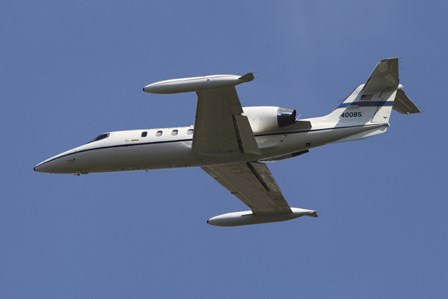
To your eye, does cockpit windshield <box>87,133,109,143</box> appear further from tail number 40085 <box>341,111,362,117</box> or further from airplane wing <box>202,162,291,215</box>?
tail number 40085 <box>341,111,362,117</box>

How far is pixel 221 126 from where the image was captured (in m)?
41.6

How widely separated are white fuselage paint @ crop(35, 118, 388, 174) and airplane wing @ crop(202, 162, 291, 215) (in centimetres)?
193

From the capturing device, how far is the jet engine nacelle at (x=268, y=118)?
140 feet

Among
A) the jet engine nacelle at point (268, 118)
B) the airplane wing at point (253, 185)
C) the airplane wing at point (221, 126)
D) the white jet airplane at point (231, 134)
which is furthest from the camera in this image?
the airplane wing at point (253, 185)

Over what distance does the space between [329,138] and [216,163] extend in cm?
484

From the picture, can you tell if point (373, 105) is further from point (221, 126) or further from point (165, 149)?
point (165, 149)

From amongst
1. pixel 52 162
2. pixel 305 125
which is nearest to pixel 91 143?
pixel 52 162

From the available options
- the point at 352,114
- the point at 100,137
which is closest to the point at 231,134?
the point at 352,114

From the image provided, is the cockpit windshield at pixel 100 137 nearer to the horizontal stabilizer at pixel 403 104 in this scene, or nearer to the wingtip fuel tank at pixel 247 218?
the wingtip fuel tank at pixel 247 218

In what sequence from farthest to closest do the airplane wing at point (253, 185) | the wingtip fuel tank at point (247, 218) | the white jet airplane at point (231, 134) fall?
the wingtip fuel tank at point (247, 218) < the airplane wing at point (253, 185) < the white jet airplane at point (231, 134)

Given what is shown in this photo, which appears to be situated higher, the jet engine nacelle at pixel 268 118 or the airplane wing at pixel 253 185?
the jet engine nacelle at pixel 268 118

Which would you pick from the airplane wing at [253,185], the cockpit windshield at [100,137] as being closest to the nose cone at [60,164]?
the cockpit windshield at [100,137]

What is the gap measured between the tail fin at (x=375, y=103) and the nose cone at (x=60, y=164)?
1133 centimetres

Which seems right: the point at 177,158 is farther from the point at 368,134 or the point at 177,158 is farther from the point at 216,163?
the point at 368,134
